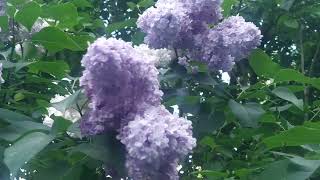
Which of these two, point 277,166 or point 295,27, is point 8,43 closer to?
point 277,166

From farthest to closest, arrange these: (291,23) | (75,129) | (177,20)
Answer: (291,23) < (177,20) < (75,129)

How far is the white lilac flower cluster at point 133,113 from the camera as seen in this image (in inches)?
49.0

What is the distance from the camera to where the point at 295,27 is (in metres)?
3.17

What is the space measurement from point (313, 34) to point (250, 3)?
1.88 ft

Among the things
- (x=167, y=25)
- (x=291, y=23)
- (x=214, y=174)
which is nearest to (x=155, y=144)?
(x=214, y=174)

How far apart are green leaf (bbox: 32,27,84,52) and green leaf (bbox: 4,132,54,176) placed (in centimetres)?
43

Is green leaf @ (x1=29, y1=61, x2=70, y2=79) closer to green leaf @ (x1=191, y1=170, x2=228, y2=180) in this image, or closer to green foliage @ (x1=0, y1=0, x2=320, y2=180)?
green foliage @ (x1=0, y1=0, x2=320, y2=180)

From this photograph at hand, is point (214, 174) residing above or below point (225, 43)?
below

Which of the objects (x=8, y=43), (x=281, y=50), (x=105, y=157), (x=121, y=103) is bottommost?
(x=281, y=50)

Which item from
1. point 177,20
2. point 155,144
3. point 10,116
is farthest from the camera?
point 177,20

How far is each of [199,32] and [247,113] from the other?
11.2 inches

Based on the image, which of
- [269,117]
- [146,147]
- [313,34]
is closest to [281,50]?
[313,34]

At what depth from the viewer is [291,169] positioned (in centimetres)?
139

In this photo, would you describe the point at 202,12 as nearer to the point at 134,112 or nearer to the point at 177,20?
the point at 177,20
